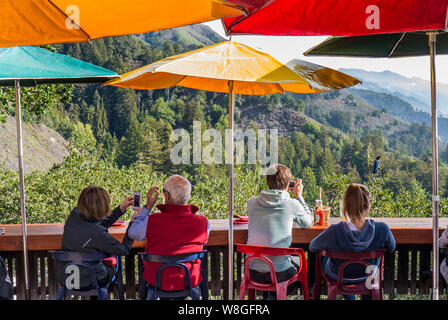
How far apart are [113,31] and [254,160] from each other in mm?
37377

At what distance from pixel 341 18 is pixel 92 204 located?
1.56 meters

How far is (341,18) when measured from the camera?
2.26m

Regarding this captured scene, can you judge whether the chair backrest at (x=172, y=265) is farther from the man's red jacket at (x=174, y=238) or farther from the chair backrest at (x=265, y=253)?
the chair backrest at (x=265, y=253)

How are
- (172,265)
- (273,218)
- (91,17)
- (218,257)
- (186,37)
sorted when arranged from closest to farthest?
(91,17) < (172,265) < (273,218) < (218,257) < (186,37)

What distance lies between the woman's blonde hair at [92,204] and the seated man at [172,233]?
0.19m

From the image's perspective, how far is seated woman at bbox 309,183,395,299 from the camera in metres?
2.50

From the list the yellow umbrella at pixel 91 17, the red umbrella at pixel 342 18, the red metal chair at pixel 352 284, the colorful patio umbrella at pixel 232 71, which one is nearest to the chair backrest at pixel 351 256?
the red metal chair at pixel 352 284

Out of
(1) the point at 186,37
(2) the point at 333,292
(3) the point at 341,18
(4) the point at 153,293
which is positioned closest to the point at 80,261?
(4) the point at 153,293

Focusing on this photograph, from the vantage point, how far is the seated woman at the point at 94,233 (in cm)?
249

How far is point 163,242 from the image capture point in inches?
97.0

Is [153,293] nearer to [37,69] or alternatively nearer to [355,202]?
[355,202]

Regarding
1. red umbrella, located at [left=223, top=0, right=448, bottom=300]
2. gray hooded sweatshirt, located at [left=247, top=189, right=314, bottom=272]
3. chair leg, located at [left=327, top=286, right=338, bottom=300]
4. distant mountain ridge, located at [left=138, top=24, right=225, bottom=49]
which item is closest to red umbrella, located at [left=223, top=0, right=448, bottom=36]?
red umbrella, located at [left=223, top=0, right=448, bottom=300]

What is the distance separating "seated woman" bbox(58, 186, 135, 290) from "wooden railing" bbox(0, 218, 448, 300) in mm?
457
